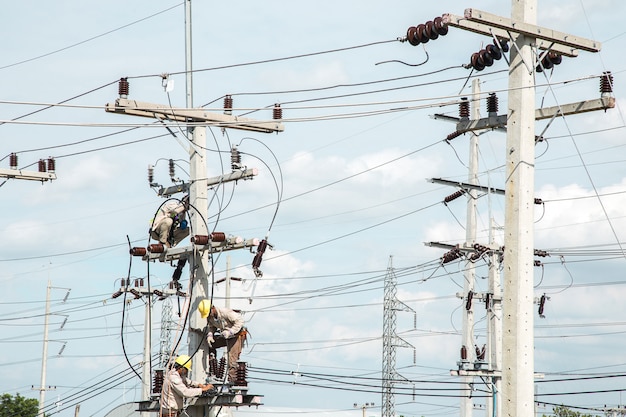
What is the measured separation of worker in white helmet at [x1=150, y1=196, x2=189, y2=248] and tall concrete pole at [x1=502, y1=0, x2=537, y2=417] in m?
8.91

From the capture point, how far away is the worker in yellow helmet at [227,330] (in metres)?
21.2

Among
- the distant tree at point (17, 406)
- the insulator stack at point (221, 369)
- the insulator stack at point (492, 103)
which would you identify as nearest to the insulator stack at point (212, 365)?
the insulator stack at point (221, 369)

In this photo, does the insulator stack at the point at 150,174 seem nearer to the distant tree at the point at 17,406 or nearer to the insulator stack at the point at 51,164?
the insulator stack at the point at 51,164

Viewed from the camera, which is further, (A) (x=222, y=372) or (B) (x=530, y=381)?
(A) (x=222, y=372)

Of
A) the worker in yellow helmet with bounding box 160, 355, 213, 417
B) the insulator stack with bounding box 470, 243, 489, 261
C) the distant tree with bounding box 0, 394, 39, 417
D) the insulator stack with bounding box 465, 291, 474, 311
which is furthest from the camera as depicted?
the distant tree with bounding box 0, 394, 39, 417

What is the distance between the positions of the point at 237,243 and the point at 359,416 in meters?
50.9

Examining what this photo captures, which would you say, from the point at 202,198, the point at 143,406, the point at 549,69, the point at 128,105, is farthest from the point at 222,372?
the point at 549,69

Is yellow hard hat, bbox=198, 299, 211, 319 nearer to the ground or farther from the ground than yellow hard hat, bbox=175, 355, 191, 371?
farther from the ground

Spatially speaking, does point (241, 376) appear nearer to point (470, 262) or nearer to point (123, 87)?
point (123, 87)

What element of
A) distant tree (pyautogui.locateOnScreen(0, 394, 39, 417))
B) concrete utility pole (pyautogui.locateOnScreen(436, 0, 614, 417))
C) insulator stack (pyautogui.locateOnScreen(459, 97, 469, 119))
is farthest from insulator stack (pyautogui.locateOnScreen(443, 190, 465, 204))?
distant tree (pyautogui.locateOnScreen(0, 394, 39, 417))

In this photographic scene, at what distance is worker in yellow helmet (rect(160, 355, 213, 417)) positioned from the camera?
2070cm

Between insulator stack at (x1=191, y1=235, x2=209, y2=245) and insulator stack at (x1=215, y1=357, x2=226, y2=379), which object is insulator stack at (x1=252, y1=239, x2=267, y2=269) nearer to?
insulator stack at (x1=191, y1=235, x2=209, y2=245)

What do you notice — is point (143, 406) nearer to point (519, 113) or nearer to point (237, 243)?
point (237, 243)

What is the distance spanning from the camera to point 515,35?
14891 mm
